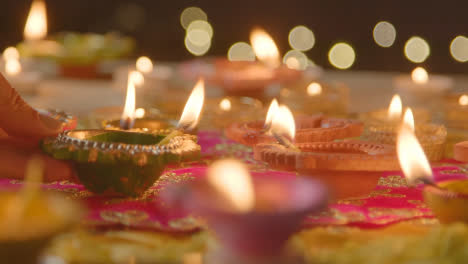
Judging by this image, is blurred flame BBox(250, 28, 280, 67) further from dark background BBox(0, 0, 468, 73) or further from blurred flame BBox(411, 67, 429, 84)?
dark background BBox(0, 0, 468, 73)

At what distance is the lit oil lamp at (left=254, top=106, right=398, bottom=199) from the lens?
971 millimetres

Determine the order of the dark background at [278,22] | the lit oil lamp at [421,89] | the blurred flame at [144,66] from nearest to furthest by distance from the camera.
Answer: the lit oil lamp at [421,89]
the blurred flame at [144,66]
the dark background at [278,22]

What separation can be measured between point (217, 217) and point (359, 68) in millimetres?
4313

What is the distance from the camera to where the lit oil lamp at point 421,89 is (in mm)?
2229

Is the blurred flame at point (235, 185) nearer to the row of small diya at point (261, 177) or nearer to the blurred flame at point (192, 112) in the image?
the row of small diya at point (261, 177)

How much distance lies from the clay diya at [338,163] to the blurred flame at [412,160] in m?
0.10

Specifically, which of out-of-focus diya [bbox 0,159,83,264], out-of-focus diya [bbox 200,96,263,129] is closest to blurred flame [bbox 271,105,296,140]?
out-of-focus diya [bbox 0,159,83,264]

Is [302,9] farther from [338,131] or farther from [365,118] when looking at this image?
[338,131]

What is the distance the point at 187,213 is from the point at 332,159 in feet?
0.77

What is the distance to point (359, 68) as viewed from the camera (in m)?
4.81

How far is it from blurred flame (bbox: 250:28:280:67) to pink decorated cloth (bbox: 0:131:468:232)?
118 centimetres

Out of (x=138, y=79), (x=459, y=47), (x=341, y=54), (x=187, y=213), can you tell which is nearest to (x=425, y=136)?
(x=187, y=213)

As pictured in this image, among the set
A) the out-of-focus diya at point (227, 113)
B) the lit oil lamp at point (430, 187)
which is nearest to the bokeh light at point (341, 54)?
the out-of-focus diya at point (227, 113)

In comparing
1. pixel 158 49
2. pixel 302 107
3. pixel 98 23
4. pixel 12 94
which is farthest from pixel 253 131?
pixel 98 23
